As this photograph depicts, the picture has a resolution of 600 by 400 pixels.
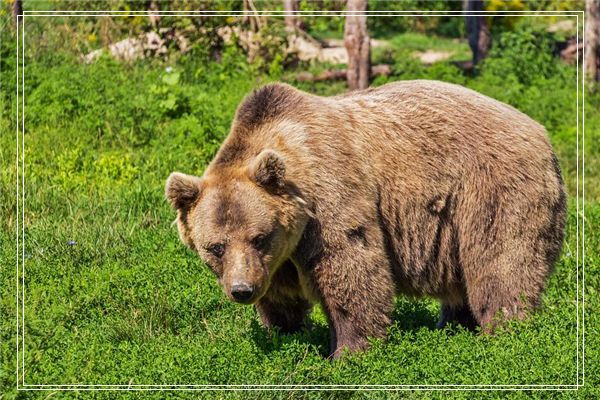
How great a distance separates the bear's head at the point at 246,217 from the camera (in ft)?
20.2

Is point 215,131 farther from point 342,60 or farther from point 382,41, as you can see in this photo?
point 382,41

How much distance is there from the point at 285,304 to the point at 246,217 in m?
Result: 0.94

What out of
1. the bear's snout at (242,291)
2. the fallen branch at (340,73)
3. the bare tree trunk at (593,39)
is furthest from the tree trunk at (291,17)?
the bear's snout at (242,291)

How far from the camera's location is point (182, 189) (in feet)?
20.5

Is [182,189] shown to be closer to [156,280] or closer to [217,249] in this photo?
[217,249]

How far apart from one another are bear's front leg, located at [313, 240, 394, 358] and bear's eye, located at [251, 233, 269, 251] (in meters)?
0.41

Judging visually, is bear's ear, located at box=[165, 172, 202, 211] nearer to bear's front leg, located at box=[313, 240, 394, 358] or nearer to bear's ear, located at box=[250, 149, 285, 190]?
bear's ear, located at box=[250, 149, 285, 190]

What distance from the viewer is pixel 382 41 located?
66.2 feet

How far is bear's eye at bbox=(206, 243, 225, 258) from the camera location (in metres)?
6.21

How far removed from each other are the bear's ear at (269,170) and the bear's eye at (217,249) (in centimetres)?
44

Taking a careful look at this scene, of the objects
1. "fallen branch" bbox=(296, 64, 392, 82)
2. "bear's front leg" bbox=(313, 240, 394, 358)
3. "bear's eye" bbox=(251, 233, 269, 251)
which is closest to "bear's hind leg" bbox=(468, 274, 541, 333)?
"bear's front leg" bbox=(313, 240, 394, 358)

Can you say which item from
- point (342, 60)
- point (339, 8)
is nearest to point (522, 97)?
point (342, 60)

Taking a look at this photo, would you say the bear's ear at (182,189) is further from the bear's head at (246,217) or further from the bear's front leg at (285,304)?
the bear's front leg at (285,304)

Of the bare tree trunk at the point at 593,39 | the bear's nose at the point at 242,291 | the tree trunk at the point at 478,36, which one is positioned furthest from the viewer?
the tree trunk at the point at 478,36
